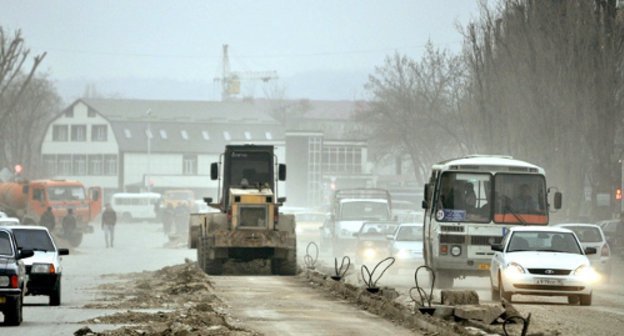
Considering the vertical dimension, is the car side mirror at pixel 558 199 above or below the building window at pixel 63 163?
below

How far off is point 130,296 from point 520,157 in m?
38.6

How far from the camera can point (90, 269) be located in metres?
48.7

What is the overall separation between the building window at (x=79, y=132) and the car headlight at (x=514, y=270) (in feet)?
443

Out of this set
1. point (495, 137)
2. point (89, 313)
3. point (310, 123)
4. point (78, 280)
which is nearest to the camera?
point (89, 313)

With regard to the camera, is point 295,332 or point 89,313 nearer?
point 295,332

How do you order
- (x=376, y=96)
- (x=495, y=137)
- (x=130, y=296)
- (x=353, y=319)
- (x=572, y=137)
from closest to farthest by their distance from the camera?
(x=353, y=319)
(x=130, y=296)
(x=572, y=137)
(x=495, y=137)
(x=376, y=96)

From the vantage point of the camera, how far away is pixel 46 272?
28281 mm

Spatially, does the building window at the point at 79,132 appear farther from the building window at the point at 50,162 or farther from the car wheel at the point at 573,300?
the car wheel at the point at 573,300

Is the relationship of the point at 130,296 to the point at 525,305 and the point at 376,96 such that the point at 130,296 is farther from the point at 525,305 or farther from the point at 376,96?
the point at 376,96

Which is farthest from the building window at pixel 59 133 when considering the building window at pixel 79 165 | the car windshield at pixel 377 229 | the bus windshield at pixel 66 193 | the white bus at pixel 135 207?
the car windshield at pixel 377 229

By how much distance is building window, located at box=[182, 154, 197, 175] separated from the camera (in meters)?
159

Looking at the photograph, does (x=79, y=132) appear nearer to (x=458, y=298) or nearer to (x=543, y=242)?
(x=543, y=242)

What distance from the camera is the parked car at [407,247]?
45250 mm

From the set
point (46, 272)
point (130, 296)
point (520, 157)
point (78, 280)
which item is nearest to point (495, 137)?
point (520, 157)
